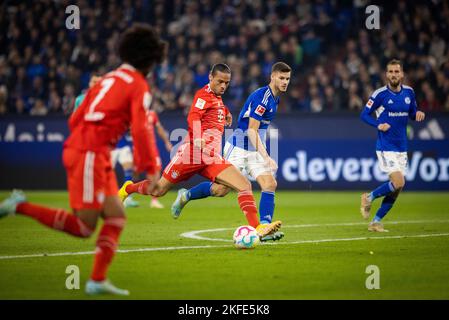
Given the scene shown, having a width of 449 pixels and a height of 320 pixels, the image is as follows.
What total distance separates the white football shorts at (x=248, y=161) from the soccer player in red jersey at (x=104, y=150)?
4.78m

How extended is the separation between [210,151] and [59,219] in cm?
440

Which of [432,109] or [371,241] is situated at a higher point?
[432,109]

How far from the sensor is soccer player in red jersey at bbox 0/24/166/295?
7.25 m

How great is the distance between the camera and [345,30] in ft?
82.8

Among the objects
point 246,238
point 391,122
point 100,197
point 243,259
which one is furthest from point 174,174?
point 100,197

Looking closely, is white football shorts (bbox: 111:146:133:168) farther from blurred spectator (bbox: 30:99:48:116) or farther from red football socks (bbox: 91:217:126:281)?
red football socks (bbox: 91:217:126:281)

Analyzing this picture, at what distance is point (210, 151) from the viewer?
11.6 m

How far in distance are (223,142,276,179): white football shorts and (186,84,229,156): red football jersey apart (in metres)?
0.46

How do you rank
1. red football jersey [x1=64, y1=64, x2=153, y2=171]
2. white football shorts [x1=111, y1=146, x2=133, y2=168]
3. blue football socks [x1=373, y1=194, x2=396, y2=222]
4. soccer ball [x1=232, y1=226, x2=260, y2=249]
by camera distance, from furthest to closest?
1. white football shorts [x1=111, y1=146, x2=133, y2=168]
2. blue football socks [x1=373, y1=194, x2=396, y2=222]
3. soccer ball [x1=232, y1=226, x2=260, y2=249]
4. red football jersey [x1=64, y1=64, x2=153, y2=171]

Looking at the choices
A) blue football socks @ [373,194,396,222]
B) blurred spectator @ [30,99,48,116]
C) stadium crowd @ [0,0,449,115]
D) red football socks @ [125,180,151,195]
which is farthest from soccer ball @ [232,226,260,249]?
blurred spectator @ [30,99,48,116]

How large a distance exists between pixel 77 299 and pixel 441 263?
14.2 ft

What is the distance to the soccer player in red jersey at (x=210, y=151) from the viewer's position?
1105 centimetres
